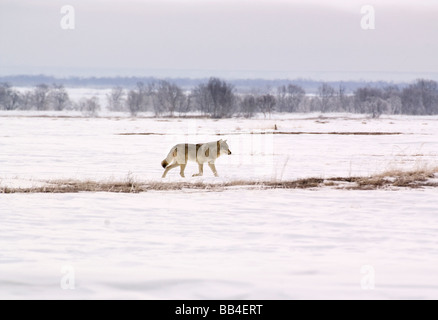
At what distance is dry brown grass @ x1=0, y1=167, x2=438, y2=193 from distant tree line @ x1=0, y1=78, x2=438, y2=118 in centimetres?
9127

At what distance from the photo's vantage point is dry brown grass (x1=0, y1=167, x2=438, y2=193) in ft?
43.8

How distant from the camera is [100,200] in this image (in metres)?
11.9

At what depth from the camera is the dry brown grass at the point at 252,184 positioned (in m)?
13.4

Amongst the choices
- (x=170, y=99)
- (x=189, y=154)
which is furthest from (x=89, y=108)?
(x=189, y=154)

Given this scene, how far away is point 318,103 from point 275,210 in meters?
155

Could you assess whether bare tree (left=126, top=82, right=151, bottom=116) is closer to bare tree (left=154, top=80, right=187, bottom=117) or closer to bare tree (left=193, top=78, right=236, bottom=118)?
bare tree (left=154, top=80, right=187, bottom=117)

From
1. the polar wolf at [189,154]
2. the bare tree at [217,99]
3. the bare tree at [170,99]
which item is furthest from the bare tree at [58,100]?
the polar wolf at [189,154]

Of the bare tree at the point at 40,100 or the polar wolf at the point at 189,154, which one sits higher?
the bare tree at the point at 40,100

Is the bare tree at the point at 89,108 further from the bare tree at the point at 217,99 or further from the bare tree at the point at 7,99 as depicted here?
the bare tree at the point at 217,99

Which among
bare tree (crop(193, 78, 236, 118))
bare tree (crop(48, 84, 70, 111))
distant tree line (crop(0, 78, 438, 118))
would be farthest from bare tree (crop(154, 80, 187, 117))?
bare tree (crop(48, 84, 70, 111))

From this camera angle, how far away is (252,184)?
14508mm

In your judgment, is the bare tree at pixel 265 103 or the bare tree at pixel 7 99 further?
the bare tree at pixel 7 99

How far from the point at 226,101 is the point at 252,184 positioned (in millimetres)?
99402

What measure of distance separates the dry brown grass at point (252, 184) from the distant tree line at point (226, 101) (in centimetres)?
9127
